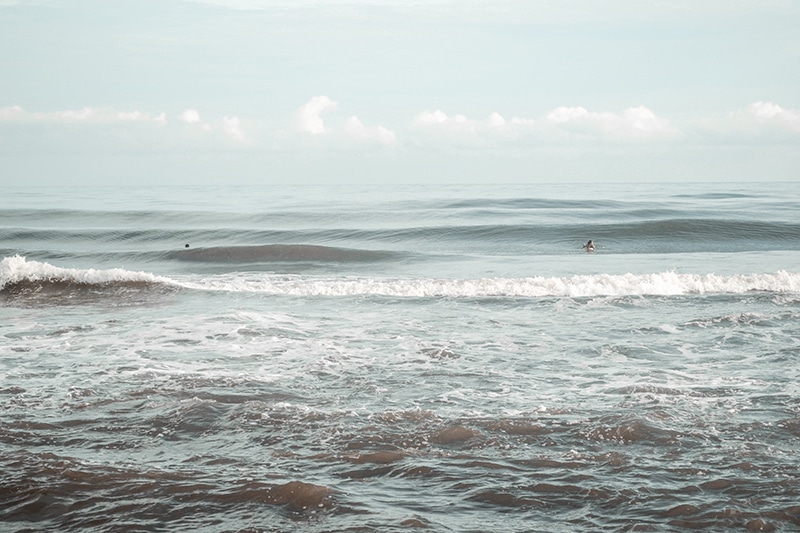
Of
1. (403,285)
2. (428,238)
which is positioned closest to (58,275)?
(403,285)

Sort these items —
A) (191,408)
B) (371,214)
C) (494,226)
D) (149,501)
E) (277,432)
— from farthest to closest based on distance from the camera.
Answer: (371,214)
(494,226)
(191,408)
(277,432)
(149,501)

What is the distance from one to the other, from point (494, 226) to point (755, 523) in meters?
24.3

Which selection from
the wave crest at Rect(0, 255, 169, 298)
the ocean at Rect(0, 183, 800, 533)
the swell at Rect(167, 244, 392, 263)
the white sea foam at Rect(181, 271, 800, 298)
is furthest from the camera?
the swell at Rect(167, 244, 392, 263)

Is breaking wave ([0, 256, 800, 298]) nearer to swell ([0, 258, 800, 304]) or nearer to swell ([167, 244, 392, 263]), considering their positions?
swell ([0, 258, 800, 304])

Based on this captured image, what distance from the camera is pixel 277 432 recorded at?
244 inches

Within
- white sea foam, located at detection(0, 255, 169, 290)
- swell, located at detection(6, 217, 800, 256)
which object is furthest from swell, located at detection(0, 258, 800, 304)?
swell, located at detection(6, 217, 800, 256)

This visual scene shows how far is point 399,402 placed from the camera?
7.02 meters

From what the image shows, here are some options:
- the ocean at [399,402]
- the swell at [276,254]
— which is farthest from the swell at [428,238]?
the ocean at [399,402]

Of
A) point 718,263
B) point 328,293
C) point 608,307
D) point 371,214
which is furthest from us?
point 371,214

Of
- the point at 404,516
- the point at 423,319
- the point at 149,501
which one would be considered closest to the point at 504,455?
the point at 404,516

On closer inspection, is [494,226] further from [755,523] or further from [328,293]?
[755,523]

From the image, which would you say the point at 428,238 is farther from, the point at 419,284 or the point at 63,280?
the point at 63,280

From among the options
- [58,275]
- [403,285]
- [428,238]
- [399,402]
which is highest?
[428,238]

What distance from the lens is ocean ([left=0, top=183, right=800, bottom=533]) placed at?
4762 millimetres
